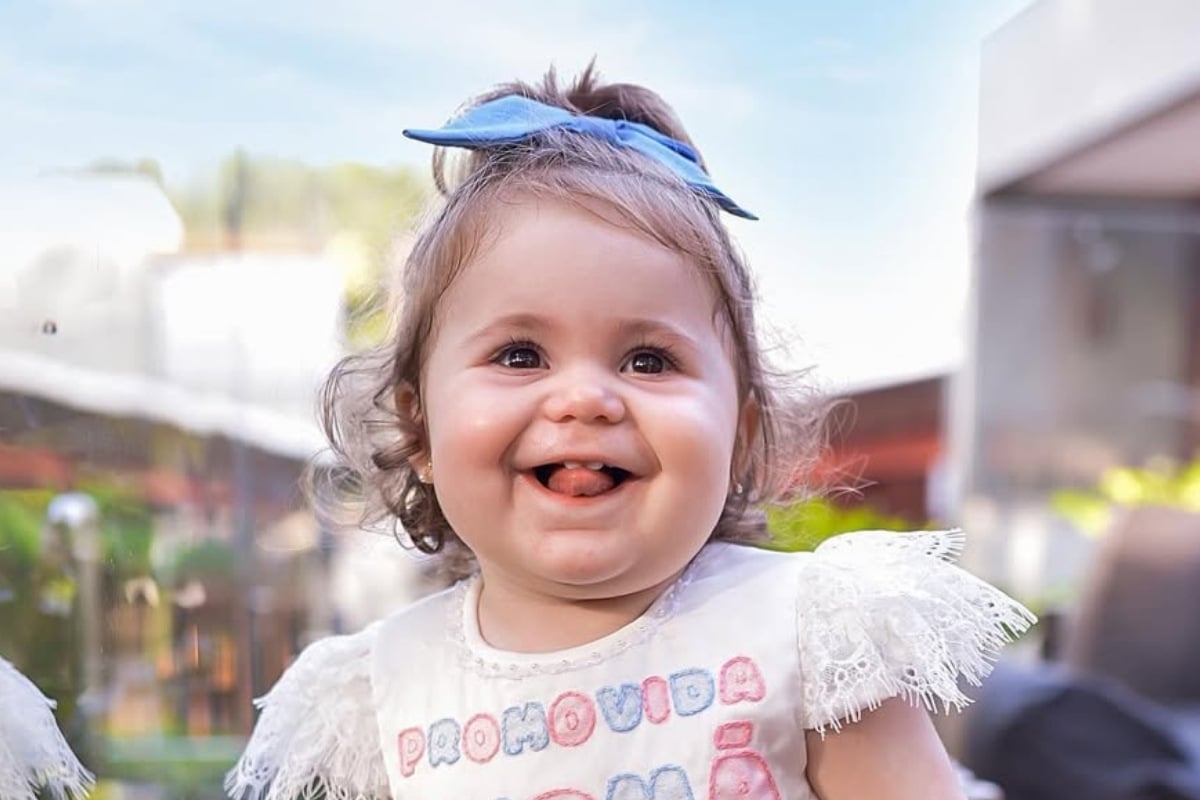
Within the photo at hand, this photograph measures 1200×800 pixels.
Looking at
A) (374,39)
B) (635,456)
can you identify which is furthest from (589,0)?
(635,456)

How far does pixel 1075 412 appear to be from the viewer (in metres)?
4.32

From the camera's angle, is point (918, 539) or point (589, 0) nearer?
point (918, 539)

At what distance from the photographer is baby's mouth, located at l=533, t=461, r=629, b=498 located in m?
0.73

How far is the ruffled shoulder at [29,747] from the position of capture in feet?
2.40

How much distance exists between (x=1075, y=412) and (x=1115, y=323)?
0.37m

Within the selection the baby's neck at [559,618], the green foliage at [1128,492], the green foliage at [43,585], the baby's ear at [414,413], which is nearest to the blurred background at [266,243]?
the green foliage at [43,585]

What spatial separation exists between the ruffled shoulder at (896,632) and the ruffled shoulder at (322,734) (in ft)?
1.08

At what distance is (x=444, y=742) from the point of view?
79 centimetres

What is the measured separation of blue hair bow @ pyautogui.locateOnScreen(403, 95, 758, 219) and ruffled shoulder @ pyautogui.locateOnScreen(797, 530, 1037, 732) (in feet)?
0.89

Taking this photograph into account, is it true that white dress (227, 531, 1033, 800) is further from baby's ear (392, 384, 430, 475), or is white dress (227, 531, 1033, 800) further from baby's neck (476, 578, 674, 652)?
baby's ear (392, 384, 430, 475)

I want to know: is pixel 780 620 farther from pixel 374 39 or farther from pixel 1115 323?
pixel 1115 323

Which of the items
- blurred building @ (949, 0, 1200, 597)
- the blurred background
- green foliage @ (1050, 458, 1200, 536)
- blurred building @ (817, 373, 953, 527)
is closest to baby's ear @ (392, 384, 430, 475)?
the blurred background

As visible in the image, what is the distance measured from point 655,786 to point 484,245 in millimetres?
361

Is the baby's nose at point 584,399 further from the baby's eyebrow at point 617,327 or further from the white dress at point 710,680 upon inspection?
the white dress at point 710,680
